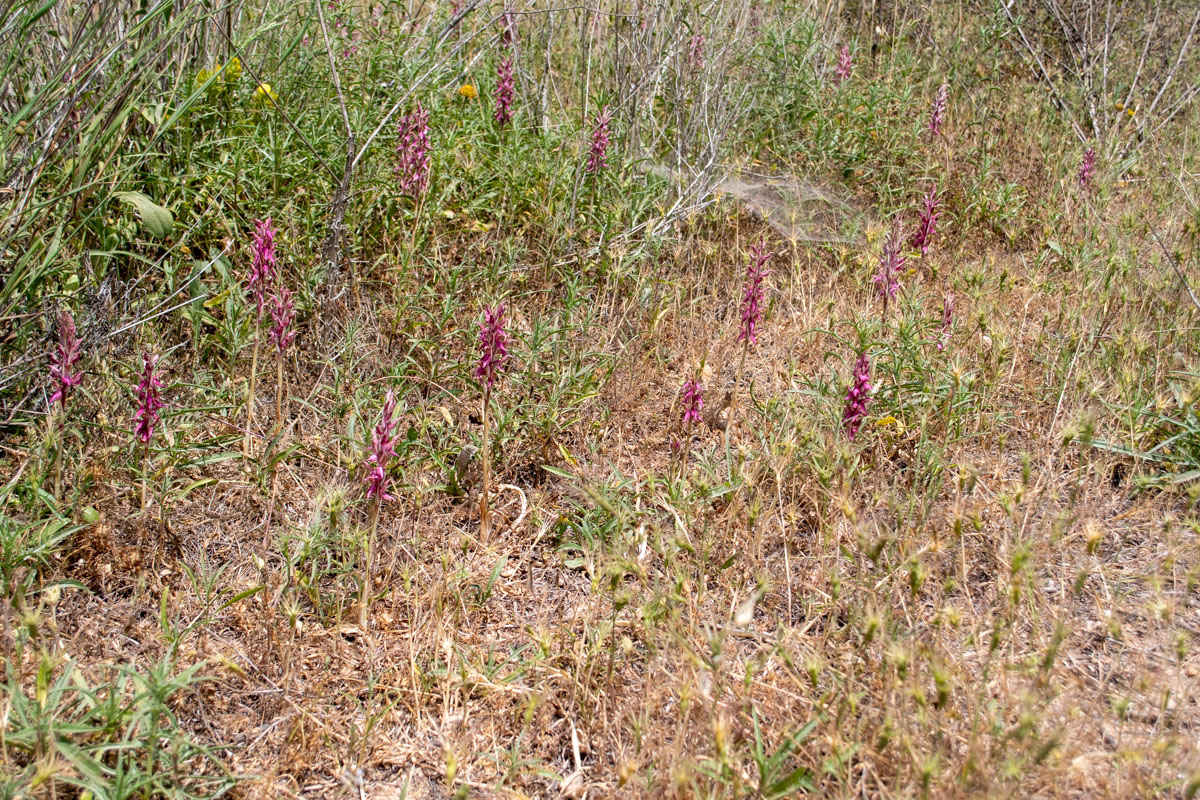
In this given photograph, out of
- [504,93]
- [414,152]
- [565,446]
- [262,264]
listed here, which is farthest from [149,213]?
[504,93]

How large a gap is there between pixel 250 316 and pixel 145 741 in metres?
1.64

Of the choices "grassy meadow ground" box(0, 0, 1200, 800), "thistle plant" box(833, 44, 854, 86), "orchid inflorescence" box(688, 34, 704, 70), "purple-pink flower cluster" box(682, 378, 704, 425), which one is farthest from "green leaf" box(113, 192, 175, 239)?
"thistle plant" box(833, 44, 854, 86)

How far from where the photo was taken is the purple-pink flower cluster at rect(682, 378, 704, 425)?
2.86 m

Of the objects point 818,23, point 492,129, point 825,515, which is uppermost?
point 818,23

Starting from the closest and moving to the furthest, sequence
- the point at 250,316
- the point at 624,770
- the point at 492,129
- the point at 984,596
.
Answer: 1. the point at 624,770
2. the point at 984,596
3. the point at 250,316
4. the point at 492,129

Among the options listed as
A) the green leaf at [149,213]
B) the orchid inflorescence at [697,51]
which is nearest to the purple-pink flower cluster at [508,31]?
the orchid inflorescence at [697,51]

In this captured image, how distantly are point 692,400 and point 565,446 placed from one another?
508 millimetres

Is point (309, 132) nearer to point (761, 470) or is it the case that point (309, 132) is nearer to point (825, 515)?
point (761, 470)

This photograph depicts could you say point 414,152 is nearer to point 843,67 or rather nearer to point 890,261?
point 890,261

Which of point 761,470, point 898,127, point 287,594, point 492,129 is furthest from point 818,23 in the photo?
point 287,594

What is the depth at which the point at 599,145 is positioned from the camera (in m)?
3.85

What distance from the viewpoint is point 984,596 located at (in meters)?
2.49

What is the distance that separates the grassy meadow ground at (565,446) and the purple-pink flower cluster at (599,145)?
0.26 feet

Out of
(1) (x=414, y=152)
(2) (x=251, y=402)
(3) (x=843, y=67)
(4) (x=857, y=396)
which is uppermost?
(3) (x=843, y=67)
